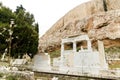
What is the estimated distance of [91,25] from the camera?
33.8 metres

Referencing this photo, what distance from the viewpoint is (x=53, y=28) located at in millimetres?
42562

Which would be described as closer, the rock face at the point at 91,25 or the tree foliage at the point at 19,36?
the tree foliage at the point at 19,36

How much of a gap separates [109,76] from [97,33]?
2201 centimetres

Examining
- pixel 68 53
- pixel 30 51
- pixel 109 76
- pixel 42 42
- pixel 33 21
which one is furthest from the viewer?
pixel 42 42

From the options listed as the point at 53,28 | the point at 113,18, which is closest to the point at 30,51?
the point at 113,18

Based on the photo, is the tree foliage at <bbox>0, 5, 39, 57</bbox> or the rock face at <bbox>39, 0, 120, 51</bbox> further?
the rock face at <bbox>39, 0, 120, 51</bbox>

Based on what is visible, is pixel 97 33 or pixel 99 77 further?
pixel 97 33

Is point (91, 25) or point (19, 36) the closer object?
point (19, 36)

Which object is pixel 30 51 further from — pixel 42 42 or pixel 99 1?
pixel 99 1

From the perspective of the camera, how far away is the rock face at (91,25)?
1206 inches

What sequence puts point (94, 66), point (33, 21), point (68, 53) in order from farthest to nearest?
point (33, 21)
point (68, 53)
point (94, 66)

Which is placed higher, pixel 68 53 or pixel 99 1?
pixel 99 1

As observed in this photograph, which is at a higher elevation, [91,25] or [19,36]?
[91,25]

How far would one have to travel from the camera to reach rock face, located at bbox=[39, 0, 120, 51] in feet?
100
